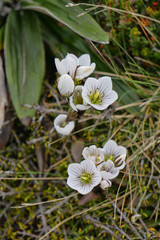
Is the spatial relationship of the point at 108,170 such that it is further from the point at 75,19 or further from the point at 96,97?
the point at 75,19

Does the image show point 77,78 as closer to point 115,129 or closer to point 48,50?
point 115,129

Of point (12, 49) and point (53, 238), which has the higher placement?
point (12, 49)

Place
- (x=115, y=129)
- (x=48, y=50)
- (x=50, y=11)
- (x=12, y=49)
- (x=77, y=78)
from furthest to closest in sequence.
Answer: (x=48, y=50) < (x=12, y=49) < (x=115, y=129) < (x=50, y=11) < (x=77, y=78)

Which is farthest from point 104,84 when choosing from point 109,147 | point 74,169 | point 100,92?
point 74,169

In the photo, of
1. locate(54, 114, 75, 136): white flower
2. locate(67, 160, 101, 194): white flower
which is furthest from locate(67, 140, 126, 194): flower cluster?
locate(54, 114, 75, 136): white flower

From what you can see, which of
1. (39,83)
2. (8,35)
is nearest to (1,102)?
(39,83)

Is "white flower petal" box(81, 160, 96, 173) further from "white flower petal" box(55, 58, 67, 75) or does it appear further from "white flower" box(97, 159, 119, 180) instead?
"white flower petal" box(55, 58, 67, 75)

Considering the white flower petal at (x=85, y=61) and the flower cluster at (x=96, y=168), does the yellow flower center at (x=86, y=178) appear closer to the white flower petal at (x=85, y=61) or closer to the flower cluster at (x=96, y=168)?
the flower cluster at (x=96, y=168)
